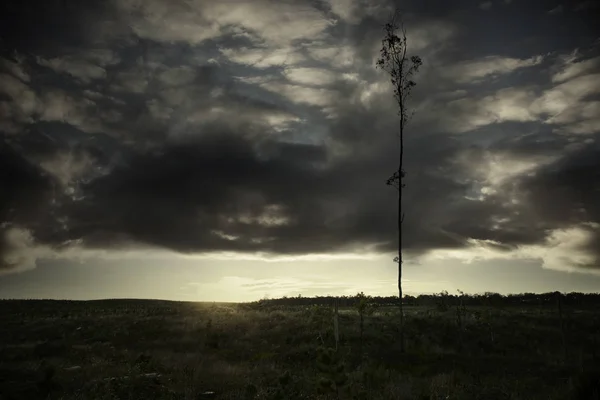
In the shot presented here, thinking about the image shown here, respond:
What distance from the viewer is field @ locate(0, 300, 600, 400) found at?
13.8 metres

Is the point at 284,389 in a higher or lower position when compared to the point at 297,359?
higher

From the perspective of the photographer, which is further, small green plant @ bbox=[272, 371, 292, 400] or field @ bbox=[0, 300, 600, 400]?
field @ bbox=[0, 300, 600, 400]

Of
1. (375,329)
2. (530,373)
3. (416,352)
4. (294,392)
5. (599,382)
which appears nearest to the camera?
(599,382)

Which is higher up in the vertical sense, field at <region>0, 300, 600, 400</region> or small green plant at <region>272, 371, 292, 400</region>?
small green plant at <region>272, 371, 292, 400</region>

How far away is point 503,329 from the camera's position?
4344 centimetres

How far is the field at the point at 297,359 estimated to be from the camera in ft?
45.4

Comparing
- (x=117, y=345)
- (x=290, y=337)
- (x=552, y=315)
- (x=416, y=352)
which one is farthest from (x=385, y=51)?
(x=552, y=315)

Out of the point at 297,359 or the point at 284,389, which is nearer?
the point at 284,389

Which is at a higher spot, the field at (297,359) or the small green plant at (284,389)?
the small green plant at (284,389)

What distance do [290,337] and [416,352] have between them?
38.0 ft

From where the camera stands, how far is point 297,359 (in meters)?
28.4

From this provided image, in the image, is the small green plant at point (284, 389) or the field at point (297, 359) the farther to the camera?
the field at point (297, 359)

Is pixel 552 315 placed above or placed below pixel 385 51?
below

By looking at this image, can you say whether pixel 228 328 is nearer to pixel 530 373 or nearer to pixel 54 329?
pixel 54 329
